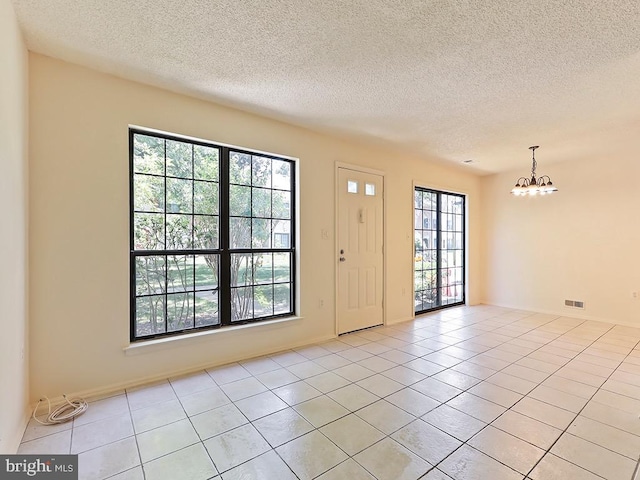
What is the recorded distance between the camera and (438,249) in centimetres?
570

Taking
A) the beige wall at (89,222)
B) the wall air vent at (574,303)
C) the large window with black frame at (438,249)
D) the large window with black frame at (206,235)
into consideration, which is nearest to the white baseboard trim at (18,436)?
the beige wall at (89,222)

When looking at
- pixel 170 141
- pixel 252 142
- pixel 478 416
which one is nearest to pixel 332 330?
pixel 478 416

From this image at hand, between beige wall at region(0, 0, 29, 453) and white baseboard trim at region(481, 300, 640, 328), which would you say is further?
white baseboard trim at region(481, 300, 640, 328)

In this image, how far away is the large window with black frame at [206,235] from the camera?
9.23 ft

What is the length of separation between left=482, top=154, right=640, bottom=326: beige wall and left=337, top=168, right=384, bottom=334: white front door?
287cm

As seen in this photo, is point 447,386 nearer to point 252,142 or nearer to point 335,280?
point 335,280

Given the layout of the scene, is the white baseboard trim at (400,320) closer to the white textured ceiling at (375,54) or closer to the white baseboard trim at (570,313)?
the white baseboard trim at (570,313)

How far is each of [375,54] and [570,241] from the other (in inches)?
191

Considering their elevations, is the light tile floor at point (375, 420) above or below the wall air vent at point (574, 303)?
below

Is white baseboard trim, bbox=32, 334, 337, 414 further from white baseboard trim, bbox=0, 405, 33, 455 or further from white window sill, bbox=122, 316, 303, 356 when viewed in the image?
white window sill, bbox=122, 316, 303, 356

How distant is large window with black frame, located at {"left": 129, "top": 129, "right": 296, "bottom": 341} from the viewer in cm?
281

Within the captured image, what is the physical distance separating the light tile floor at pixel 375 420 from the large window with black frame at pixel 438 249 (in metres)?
2.03

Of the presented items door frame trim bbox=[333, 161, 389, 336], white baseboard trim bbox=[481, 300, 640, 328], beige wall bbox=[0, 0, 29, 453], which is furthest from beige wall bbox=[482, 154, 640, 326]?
beige wall bbox=[0, 0, 29, 453]

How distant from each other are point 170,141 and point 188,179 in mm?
375
